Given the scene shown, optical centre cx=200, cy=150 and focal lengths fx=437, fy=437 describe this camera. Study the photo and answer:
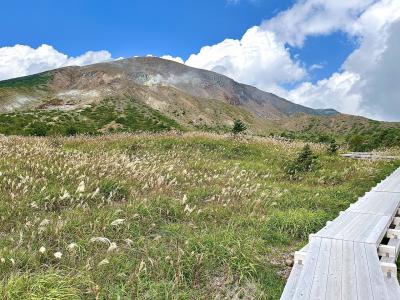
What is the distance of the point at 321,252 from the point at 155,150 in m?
13.5

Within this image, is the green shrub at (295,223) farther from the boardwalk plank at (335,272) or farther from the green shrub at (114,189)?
the green shrub at (114,189)

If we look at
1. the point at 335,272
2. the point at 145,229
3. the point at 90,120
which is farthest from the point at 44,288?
the point at 90,120

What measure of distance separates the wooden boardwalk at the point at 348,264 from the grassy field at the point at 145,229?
0.71m

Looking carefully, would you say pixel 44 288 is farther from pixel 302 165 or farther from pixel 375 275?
pixel 302 165

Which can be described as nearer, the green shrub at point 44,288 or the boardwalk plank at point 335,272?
the green shrub at point 44,288

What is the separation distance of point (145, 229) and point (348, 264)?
383 centimetres

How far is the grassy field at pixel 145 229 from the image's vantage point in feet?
19.4

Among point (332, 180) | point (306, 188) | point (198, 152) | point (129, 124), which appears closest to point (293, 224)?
point (306, 188)

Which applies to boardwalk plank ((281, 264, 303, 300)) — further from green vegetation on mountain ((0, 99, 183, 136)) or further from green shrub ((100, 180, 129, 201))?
green vegetation on mountain ((0, 99, 183, 136))

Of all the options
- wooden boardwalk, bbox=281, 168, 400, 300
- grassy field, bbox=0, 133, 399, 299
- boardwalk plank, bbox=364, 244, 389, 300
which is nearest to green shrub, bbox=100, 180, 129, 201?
grassy field, bbox=0, 133, 399, 299

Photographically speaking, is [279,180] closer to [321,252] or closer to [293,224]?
[293,224]

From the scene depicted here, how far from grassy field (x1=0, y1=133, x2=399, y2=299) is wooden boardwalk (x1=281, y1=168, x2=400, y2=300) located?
71 centimetres

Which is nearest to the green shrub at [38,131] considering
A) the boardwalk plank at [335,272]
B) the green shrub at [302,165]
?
the green shrub at [302,165]

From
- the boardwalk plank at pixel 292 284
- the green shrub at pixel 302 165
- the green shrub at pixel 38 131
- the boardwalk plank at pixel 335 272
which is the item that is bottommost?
the green shrub at pixel 38 131
